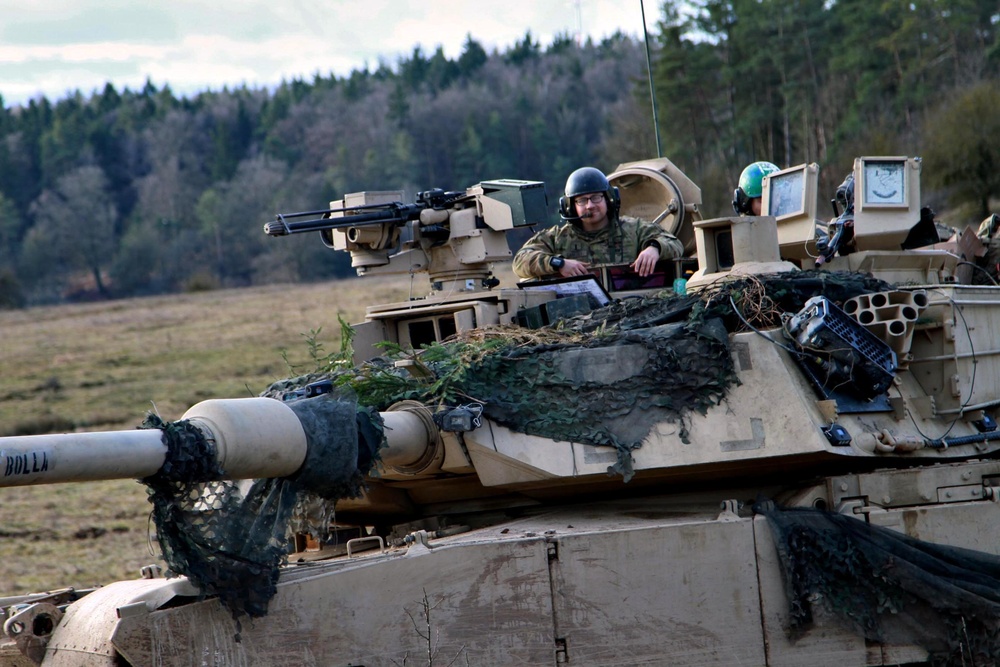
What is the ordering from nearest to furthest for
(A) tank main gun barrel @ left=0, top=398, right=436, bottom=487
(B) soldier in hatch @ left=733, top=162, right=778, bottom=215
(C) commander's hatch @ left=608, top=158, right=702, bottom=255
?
1. (A) tank main gun barrel @ left=0, top=398, right=436, bottom=487
2. (B) soldier in hatch @ left=733, top=162, right=778, bottom=215
3. (C) commander's hatch @ left=608, top=158, right=702, bottom=255

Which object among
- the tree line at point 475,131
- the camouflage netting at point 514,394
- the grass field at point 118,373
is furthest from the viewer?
the tree line at point 475,131

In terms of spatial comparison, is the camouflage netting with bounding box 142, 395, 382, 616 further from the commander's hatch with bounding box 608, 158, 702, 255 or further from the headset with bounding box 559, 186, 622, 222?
the commander's hatch with bounding box 608, 158, 702, 255

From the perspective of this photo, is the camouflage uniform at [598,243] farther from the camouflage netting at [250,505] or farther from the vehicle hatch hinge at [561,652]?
the vehicle hatch hinge at [561,652]

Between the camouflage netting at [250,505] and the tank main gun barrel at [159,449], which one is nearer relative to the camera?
the tank main gun barrel at [159,449]

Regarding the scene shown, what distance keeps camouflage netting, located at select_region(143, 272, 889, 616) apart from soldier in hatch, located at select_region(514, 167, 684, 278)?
155cm

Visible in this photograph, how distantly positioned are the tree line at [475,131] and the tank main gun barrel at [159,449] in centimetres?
2089

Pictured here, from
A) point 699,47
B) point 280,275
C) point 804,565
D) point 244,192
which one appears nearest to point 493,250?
point 804,565

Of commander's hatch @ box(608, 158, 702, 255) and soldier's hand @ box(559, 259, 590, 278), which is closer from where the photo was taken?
soldier's hand @ box(559, 259, 590, 278)

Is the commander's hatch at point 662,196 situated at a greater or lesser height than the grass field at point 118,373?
greater

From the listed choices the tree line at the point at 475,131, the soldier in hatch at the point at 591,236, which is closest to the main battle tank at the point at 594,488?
the soldier in hatch at the point at 591,236

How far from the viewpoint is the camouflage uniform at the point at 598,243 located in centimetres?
1013

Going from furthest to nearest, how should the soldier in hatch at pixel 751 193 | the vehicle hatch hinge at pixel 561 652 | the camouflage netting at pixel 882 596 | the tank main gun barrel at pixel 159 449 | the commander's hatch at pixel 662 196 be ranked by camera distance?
the commander's hatch at pixel 662 196 → the soldier in hatch at pixel 751 193 → the camouflage netting at pixel 882 596 → the vehicle hatch hinge at pixel 561 652 → the tank main gun barrel at pixel 159 449

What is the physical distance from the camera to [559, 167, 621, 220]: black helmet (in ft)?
32.9

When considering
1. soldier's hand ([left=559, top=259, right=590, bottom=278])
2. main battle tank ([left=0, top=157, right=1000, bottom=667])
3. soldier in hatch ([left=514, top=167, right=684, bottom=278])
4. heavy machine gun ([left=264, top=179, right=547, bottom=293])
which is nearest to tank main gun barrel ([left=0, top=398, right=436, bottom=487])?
main battle tank ([left=0, top=157, right=1000, bottom=667])
